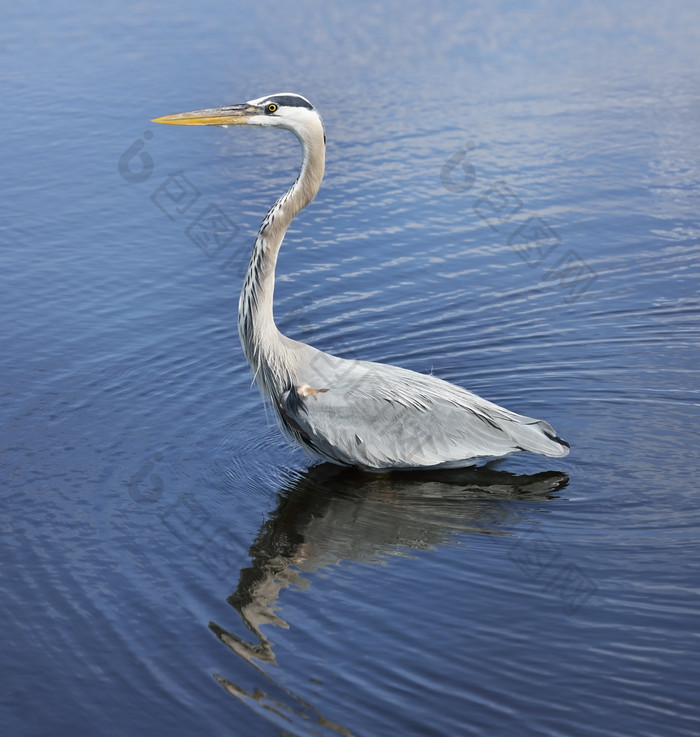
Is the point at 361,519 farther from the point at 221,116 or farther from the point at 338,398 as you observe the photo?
the point at 221,116

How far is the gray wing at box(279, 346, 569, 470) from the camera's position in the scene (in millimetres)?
7484

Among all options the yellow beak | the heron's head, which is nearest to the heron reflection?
the heron's head

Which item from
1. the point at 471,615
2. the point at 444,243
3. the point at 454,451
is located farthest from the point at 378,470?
the point at 444,243

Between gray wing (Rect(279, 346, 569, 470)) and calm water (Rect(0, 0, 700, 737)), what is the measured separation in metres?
0.25

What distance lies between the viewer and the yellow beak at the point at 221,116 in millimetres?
7645

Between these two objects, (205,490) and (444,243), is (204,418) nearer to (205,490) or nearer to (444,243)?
(205,490)

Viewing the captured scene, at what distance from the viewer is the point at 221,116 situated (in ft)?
25.3

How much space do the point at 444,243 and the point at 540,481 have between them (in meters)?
4.45

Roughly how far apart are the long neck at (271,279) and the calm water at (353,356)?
2.20 ft

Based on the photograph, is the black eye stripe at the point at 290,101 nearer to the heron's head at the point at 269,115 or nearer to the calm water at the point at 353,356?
the heron's head at the point at 269,115

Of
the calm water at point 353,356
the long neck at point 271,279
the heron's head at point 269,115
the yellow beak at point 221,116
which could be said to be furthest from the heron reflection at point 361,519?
the yellow beak at point 221,116

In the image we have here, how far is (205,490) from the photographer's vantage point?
7.28 metres

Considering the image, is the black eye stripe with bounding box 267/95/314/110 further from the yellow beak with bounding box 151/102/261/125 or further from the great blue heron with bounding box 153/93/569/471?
the yellow beak with bounding box 151/102/261/125

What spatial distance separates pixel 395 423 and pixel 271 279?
1.36m
